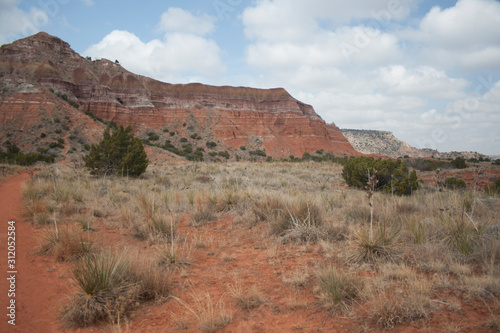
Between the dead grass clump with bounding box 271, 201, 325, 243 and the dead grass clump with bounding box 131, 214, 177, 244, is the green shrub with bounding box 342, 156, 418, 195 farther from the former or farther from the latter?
the dead grass clump with bounding box 131, 214, 177, 244

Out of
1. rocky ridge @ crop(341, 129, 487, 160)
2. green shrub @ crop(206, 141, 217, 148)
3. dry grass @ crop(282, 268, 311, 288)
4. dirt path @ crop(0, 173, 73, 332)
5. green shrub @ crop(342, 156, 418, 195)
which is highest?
rocky ridge @ crop(341, 129, 487, 160)

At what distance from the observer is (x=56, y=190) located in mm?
9508

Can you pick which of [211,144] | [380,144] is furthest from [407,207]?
[380,144]

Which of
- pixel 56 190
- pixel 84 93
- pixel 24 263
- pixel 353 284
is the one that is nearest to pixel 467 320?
pixel 353 284

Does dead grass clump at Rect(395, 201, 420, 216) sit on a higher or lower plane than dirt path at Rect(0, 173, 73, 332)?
higher

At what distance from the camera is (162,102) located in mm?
63531

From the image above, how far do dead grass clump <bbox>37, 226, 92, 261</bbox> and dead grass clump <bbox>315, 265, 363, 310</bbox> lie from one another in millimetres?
3821

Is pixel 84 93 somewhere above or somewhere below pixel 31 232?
above

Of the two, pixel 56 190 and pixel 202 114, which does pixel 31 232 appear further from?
pixel 202 114

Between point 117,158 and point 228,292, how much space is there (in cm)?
1722

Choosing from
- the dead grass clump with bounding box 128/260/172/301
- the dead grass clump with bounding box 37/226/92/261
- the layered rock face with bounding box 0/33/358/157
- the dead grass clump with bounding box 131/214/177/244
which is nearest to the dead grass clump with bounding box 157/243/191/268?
the dead grass clump with bounding box 128/260/172/301

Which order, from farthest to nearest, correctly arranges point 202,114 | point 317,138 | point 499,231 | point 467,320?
Result: point 317,138, point 202,114, point 499,231, point 467,320

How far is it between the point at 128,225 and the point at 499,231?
23.4 ft

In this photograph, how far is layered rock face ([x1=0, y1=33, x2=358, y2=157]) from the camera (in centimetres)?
4903
